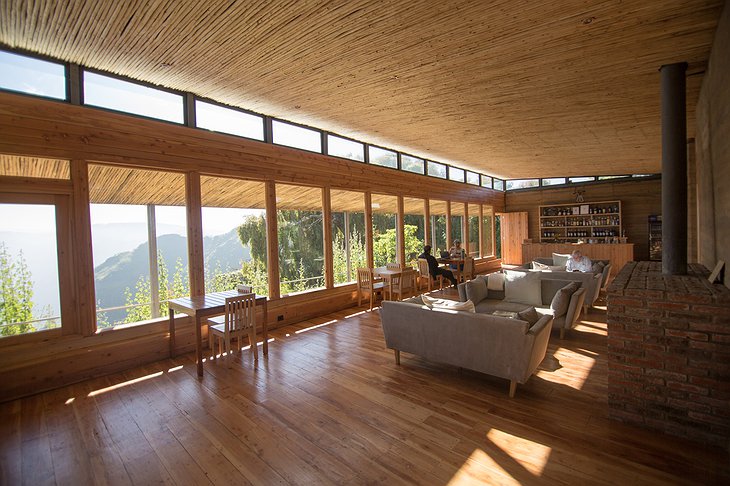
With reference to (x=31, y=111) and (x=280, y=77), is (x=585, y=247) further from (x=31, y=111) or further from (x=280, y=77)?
(x=31, y=111)

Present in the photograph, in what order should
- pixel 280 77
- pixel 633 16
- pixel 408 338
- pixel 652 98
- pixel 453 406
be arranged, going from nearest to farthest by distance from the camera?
pixel 633 16 → pixel 453 406 → pixel 408 338 → pixel 280 77 → pixel 652 98

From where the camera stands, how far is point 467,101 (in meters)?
4.84

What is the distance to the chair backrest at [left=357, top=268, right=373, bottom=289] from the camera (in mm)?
6886

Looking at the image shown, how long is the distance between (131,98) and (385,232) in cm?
675

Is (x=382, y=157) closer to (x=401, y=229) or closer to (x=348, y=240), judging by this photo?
(x=401, y=229)

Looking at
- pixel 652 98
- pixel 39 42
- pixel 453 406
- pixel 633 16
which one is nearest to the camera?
pixel 633 16

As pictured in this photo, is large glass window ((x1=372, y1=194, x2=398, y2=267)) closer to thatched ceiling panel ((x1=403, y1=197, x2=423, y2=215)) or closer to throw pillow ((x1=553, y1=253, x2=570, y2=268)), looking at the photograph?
thatched ceiling panel ((x1=403, y1=197, x2=423, y2=215))

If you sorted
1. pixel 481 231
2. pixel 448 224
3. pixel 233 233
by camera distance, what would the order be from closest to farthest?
pixel 233 233
pixel 448 224
pixel 481 231

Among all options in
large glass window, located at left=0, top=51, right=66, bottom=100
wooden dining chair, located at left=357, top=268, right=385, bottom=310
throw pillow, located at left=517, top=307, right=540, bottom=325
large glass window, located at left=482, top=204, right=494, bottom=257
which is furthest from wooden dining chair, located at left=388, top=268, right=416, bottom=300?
large glass window, located at left=482, top=204, right=494, bottom=257

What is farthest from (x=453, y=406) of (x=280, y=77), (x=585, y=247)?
(x=585, y=247)

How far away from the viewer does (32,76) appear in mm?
3686

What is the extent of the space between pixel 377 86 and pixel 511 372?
3646 millimetres

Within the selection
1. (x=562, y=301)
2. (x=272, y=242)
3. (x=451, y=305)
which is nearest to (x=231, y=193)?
(x=272, y=242)

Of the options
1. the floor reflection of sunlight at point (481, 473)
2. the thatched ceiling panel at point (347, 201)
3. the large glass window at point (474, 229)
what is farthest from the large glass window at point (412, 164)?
the floor reflection of sunlight at point (481, 473)
